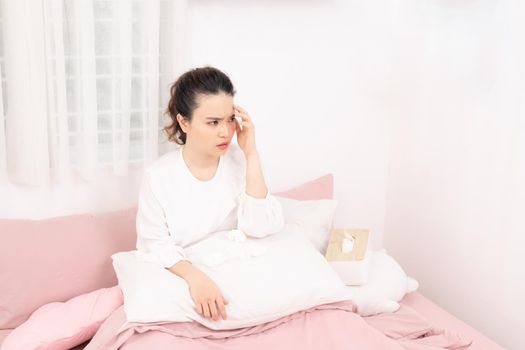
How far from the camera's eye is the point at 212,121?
82.9 inches

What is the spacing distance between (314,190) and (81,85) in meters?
0.86

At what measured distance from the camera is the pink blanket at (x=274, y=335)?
1906 millimetres

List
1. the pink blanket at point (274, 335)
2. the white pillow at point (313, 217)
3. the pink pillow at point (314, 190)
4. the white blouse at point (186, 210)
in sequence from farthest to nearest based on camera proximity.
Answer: the pink pillow at point (314, 190) → the white pillow at point (313, 217) → the white blouse at point (186, 210) → the pink blanket at point (274, 335)

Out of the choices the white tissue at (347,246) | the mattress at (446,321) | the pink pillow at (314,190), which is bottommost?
the mattress at (446,321)

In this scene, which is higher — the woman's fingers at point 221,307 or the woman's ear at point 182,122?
the woman's ear at point 182,122

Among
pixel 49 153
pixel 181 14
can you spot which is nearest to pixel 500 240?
pixel 181 14

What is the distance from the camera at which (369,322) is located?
2230 mm

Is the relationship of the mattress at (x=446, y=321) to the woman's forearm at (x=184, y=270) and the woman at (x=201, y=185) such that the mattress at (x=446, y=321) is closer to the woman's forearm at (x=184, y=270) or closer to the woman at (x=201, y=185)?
the woman at (x=201, y=185)

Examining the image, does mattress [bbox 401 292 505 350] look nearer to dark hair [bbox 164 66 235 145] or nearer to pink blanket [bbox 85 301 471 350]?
pink blanket [bbox 85 301 471 350]

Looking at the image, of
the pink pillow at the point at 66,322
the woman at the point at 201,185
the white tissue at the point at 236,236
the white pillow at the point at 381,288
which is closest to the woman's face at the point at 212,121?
the woman at the point at 201,185

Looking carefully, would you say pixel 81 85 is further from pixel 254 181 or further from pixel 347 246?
pixel 347 246

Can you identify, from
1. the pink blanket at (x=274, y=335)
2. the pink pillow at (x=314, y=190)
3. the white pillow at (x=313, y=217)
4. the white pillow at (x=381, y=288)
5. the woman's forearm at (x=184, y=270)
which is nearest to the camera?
the pink blanket at (x=274, y=335)

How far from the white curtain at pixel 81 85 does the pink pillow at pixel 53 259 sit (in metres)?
0.16

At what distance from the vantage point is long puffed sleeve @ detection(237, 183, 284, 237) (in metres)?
2.15
